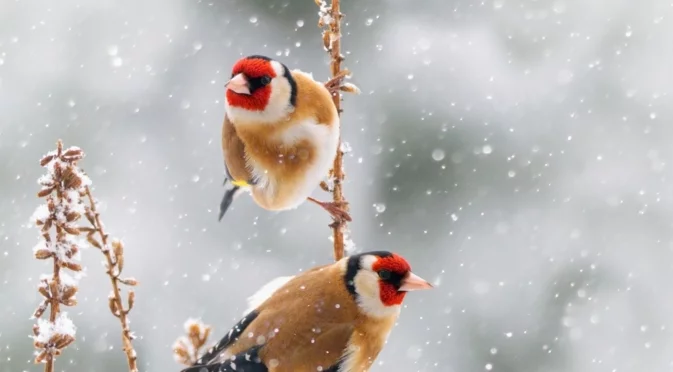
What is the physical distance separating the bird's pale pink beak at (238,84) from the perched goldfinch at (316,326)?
0.77 feet

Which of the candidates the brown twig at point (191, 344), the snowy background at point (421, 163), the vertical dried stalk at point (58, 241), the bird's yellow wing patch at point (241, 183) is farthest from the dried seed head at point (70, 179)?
the snowy background at point (421, 163)

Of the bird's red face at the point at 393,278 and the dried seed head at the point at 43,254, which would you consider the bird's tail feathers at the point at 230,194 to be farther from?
the dried seed head at the point at 43,254

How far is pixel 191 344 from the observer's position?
0.67m

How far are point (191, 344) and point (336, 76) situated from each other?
312 millimetres

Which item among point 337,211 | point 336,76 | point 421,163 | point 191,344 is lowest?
point 191,344

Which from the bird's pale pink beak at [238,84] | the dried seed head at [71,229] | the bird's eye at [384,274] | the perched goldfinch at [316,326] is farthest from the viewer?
the perched goldfinch at [316,326]

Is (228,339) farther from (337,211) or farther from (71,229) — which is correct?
(71,229)

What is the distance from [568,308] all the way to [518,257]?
0.72 metres

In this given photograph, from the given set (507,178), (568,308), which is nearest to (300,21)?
(507,178)

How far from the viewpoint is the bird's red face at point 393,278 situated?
2.84ft

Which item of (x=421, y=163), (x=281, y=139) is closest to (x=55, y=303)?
(x=281, y=139)

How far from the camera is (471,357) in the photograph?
6.49 meters

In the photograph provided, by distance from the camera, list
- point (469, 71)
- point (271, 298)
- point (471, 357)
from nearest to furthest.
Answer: point (271, 298) → point (471, 357) → point (469, 71)

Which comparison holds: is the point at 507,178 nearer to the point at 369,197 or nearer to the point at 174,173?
the point at 369,197
